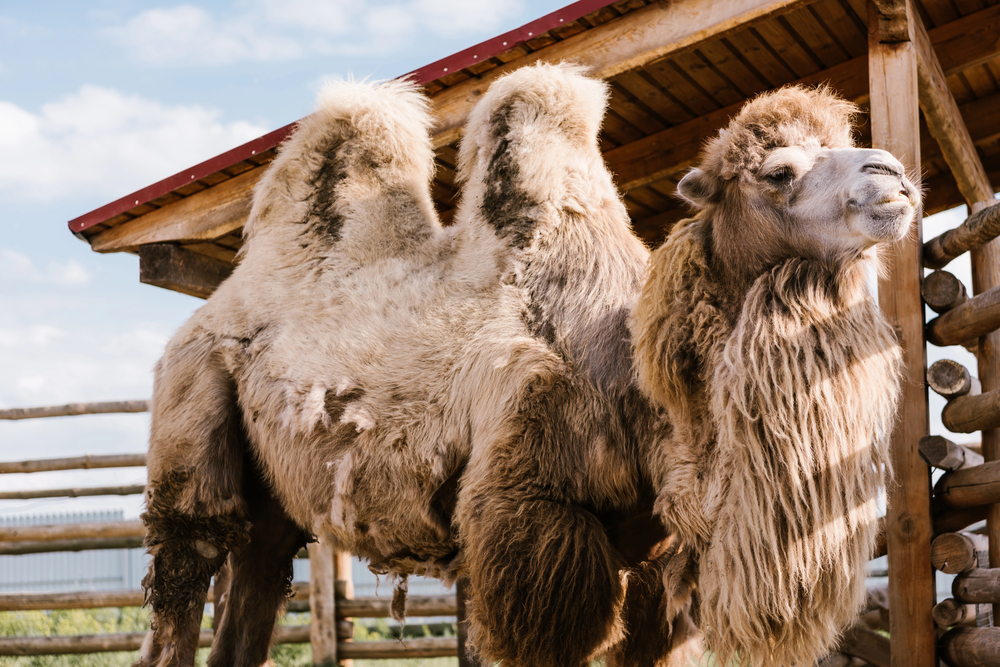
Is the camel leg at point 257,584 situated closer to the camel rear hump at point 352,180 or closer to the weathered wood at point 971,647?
the camel rear hump at point 352,180

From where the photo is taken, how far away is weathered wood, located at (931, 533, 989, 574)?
3.52 meters

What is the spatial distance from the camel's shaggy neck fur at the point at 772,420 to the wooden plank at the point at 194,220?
2.92 metres

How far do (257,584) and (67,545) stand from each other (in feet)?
15.1

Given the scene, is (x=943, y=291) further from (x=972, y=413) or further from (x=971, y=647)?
(x=971, y=647)

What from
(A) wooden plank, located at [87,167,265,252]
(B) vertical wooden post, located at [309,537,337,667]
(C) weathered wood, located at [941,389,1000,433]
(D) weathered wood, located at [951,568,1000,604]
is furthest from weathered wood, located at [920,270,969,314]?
(B) vertical wooden post, located at [309,537,337,667]

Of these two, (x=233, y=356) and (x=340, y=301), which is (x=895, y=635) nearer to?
(x=340, y=301)

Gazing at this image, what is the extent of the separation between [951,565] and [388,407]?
2.31 m

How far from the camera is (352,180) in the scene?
411 cm

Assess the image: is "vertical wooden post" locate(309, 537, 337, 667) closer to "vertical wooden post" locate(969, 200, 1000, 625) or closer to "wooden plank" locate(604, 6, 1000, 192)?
"wooden plank" locate(604, 6, 1000, 192)

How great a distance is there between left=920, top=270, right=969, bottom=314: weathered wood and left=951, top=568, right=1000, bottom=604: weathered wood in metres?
1.10

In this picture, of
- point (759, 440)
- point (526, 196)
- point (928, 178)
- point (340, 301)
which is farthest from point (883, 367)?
point (928, 178)

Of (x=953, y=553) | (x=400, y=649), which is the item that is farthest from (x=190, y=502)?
(x=400, y=649)

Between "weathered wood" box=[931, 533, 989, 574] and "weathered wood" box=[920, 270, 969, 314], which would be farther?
"weathered wood" box=[920, 270, 969, 314]

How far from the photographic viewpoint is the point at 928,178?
21.1ft
